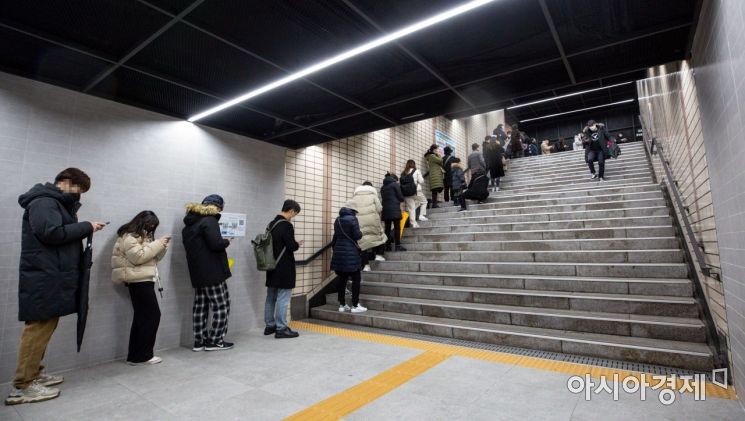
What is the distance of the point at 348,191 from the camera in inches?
277

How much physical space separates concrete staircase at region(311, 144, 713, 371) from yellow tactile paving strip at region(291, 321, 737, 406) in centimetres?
34

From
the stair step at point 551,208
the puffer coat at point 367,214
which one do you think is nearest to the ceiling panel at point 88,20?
the puffer coat at point 367,214

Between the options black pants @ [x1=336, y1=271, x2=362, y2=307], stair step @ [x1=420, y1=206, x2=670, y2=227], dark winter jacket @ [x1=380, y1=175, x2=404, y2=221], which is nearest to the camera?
black pants @ [x1=336, y1=271, x2=362, y2=307]

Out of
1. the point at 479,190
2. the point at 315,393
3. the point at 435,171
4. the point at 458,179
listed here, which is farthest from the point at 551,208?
the point at 315,393

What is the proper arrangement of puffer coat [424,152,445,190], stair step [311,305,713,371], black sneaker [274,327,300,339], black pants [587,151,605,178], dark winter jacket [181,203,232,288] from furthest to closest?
puffer coat [424,152,445,190]
black pants [587,151,605,178]
black sneaker [274,327,300,339]
dark winter jacket [181,203,232,288]
stair step [311,305,713,371]

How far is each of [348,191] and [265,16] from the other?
4.56 meters

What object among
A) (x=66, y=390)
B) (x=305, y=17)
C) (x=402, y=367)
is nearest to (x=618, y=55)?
(x=305, y=17)

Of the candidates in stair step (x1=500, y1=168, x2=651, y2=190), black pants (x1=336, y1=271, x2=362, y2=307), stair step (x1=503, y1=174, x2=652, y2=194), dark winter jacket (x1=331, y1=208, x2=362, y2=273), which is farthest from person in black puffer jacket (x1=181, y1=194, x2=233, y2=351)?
stair step (x1=500, y1=168, x2=651, y2=190)

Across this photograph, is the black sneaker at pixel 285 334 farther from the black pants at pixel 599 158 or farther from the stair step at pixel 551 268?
the black pants at pixel 599 158

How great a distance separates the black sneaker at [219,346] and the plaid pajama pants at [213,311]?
36mm

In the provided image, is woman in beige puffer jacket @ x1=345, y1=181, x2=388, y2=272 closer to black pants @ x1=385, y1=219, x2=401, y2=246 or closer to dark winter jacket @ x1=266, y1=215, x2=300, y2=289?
black pants @ x1=385, y1=219, x2=401, y2=246

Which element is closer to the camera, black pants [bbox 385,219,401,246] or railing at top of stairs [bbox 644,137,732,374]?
railing at top of stairs [bbox 644,137,732,374]

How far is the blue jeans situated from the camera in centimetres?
467

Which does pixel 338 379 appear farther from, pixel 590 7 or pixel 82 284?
pixel 590 7
